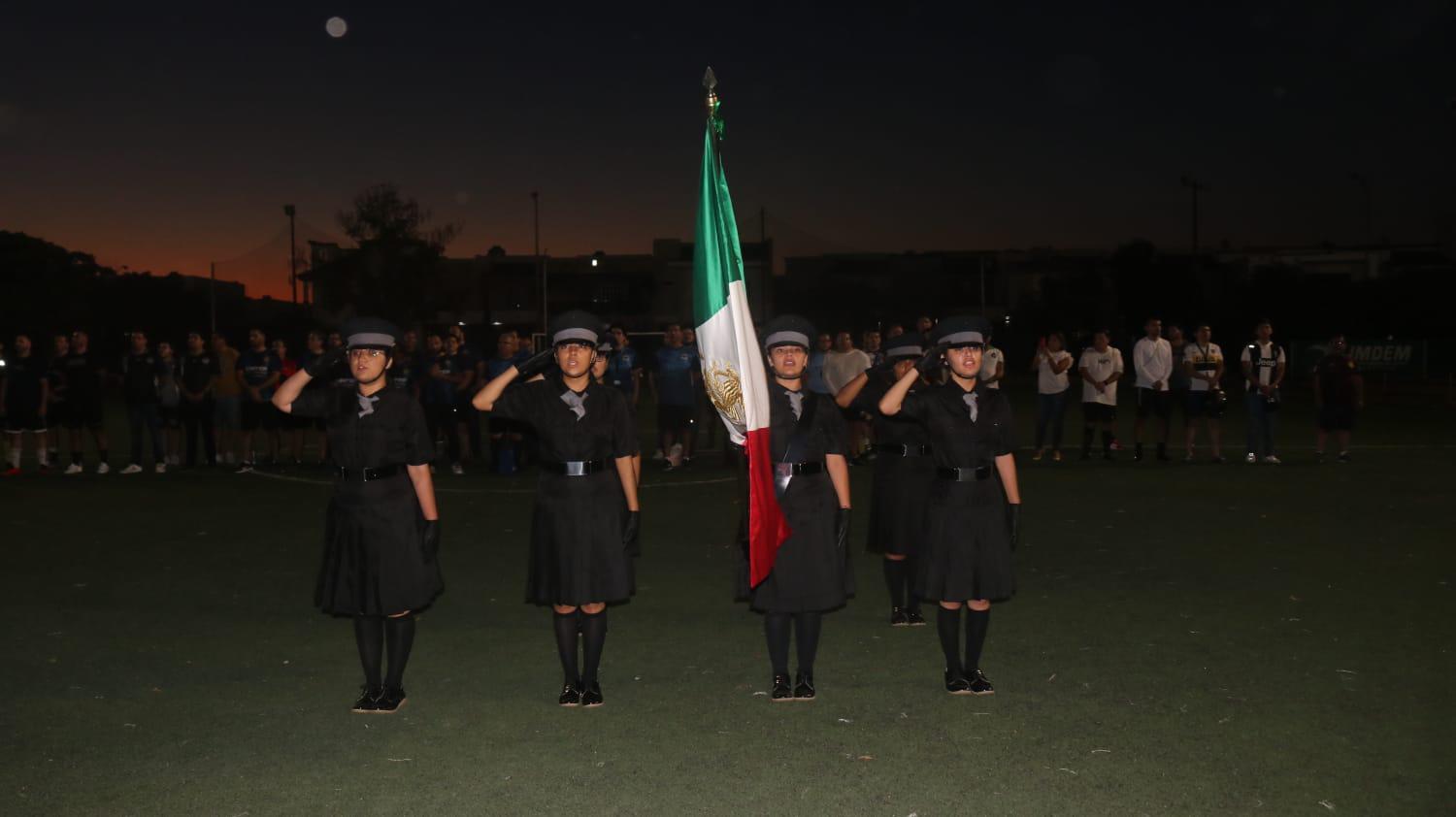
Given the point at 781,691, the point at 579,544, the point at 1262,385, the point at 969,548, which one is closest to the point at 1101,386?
the point at 1262,385

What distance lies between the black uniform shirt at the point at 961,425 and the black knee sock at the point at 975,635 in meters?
0.80

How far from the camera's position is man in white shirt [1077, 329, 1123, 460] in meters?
18.0

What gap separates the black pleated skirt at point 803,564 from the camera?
6438mm

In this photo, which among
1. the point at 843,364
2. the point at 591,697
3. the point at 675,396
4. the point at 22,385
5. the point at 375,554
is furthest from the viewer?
the point at 843,364

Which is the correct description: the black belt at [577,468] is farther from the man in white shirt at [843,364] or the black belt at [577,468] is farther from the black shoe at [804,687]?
the man in white shirt at [843,364]

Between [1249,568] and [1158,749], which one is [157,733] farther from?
[1249,568]

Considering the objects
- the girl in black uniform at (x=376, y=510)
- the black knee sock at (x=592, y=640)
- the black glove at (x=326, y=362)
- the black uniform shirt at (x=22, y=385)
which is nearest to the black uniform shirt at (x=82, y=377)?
the black uniform shirt at (x=22, y=385)

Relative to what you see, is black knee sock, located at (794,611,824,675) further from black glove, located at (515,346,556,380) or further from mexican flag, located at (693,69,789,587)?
black glove, located at (515,346,556,380)

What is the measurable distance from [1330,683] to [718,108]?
4551mm

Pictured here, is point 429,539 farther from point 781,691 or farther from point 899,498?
point 899,498

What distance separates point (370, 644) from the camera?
634 centimetres

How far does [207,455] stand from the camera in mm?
18609

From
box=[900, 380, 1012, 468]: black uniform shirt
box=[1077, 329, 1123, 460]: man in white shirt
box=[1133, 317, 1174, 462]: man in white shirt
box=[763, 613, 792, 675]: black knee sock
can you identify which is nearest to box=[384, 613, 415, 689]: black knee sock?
box=[763, 613, 792, 675]: black knee sock

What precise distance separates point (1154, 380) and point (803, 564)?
12.8 meters
